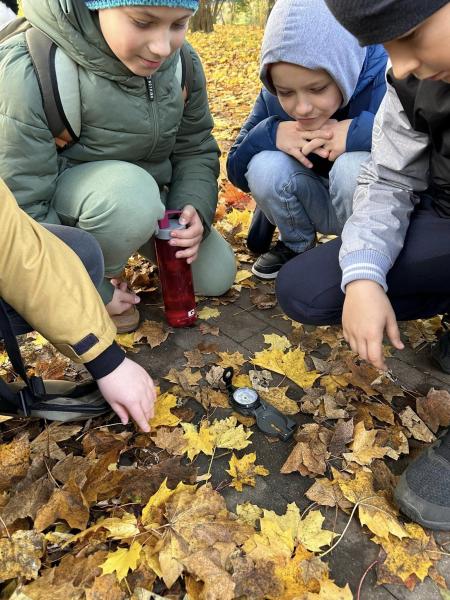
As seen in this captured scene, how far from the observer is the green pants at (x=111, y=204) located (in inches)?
84.8

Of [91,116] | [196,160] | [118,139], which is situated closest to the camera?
[91,116]

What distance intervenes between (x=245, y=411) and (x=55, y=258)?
0.89 meters

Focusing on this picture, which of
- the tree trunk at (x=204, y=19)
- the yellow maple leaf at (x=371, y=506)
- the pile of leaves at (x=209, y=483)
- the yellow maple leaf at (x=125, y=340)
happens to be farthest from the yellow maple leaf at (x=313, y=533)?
the tree trunk at (x=204, y=19)

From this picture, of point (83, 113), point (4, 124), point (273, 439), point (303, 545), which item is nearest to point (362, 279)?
point (273, 439)

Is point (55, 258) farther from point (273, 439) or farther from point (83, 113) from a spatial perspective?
point (273, 439)

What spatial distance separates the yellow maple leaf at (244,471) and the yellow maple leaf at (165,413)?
29 centimetres

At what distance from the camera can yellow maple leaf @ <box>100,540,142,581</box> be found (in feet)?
4.68

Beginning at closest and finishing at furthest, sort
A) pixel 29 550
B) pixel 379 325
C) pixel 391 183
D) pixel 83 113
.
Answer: pixel 29 550 < pixel 379 325 < pixel 391 183 < pixel 83 113

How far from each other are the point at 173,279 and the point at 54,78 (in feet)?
3.17

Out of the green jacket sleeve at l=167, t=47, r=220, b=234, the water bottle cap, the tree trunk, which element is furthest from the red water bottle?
the tree trunk

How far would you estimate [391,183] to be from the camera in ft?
6.12

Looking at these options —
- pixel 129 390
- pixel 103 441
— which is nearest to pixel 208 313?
pixel 103 441

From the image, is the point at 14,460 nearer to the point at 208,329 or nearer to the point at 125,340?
the point at 125,340

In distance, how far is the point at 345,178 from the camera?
2.23 metres
